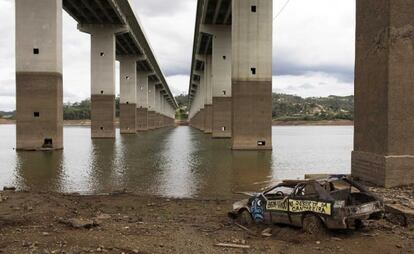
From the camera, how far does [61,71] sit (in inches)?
1271

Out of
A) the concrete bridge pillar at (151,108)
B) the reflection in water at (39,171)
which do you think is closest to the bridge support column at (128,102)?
the concrete bridge pillar at (151,108)

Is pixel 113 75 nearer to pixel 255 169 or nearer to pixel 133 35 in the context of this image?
pixel 133 35

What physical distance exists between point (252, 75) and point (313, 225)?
2466 cm

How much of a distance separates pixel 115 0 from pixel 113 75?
30.6ft

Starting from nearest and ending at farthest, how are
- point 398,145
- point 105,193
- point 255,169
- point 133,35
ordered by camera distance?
point 398,145
point 105,193
point 255,169
point 133,35

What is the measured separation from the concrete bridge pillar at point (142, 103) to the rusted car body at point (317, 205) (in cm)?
7580

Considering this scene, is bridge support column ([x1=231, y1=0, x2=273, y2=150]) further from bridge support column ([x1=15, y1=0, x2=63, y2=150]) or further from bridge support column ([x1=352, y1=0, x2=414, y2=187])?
bridge support column ([x1=352, y1=0, x2=414, y2=187])

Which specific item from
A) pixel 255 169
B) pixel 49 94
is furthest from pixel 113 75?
pixel 255 169

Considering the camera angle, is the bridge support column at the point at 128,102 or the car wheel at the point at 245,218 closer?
the car wheel at the point at 245,218

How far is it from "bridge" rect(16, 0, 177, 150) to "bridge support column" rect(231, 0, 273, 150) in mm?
12923

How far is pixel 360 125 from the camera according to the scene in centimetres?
1430

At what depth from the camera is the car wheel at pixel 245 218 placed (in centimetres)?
998

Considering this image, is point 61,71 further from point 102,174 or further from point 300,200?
point 300,200

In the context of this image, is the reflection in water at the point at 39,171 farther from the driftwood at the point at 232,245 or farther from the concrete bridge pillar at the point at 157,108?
the concrete bridge pillar at the point at 157,108
